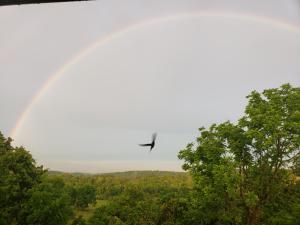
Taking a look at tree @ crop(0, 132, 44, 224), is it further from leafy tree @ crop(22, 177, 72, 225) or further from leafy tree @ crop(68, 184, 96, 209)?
leafy tree @ crop(68, 184, 96, 209)

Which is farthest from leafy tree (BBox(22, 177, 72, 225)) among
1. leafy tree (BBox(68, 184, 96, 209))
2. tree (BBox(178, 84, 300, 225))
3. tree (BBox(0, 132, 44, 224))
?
leafy tree (BBox(68, 184, 96, 209))

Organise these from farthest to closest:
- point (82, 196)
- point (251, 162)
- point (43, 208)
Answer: point (82, 196), point (43, 208), point (251, 162)

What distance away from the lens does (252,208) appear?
27.8 metres

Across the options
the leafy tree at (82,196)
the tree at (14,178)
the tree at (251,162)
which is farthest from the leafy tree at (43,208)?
the leafy tree at (82,196)

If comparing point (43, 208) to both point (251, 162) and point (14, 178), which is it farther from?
point (251, 162)

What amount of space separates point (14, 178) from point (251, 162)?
31023 millimetres

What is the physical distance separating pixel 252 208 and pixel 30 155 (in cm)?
3310

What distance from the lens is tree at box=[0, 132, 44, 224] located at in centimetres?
4588

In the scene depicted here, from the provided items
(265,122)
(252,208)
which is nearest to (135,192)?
(252,208)

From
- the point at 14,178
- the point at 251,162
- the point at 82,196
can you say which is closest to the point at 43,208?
the point at 14,178

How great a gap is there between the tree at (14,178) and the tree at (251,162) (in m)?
26.8

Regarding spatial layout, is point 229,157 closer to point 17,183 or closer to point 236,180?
point 236,180

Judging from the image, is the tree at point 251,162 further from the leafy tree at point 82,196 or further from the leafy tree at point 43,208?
the leafy tree at point 82,196

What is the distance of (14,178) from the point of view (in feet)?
153
